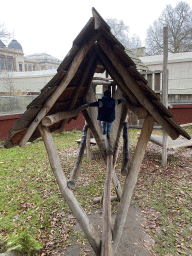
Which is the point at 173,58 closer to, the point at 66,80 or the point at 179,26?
the point at 179,26

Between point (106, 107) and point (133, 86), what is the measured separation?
1.04 metres

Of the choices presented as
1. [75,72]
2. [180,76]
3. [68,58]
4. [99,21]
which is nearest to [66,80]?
[75,72]

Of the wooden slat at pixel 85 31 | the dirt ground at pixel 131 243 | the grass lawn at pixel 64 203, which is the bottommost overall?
the dirt ground at pixel 131 243

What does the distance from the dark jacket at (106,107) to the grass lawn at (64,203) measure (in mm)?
2507

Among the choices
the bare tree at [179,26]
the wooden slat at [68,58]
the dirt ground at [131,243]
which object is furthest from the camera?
the bare tree at [179,26]

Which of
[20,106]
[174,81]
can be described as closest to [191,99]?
[174,81]

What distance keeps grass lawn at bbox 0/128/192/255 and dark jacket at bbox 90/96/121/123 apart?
2507mm

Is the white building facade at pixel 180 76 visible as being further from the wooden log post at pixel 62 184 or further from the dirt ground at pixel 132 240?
the wooden log post at pixel 62 184

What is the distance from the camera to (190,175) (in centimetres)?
653

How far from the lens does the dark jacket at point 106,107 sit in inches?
140

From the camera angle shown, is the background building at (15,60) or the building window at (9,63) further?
the building window at (9,63)

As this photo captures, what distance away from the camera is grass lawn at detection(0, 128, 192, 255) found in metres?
3.73

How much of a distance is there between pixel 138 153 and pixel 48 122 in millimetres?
1533

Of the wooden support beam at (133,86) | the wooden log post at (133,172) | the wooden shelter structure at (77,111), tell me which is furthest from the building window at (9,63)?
the wooden log post at (133,172)
